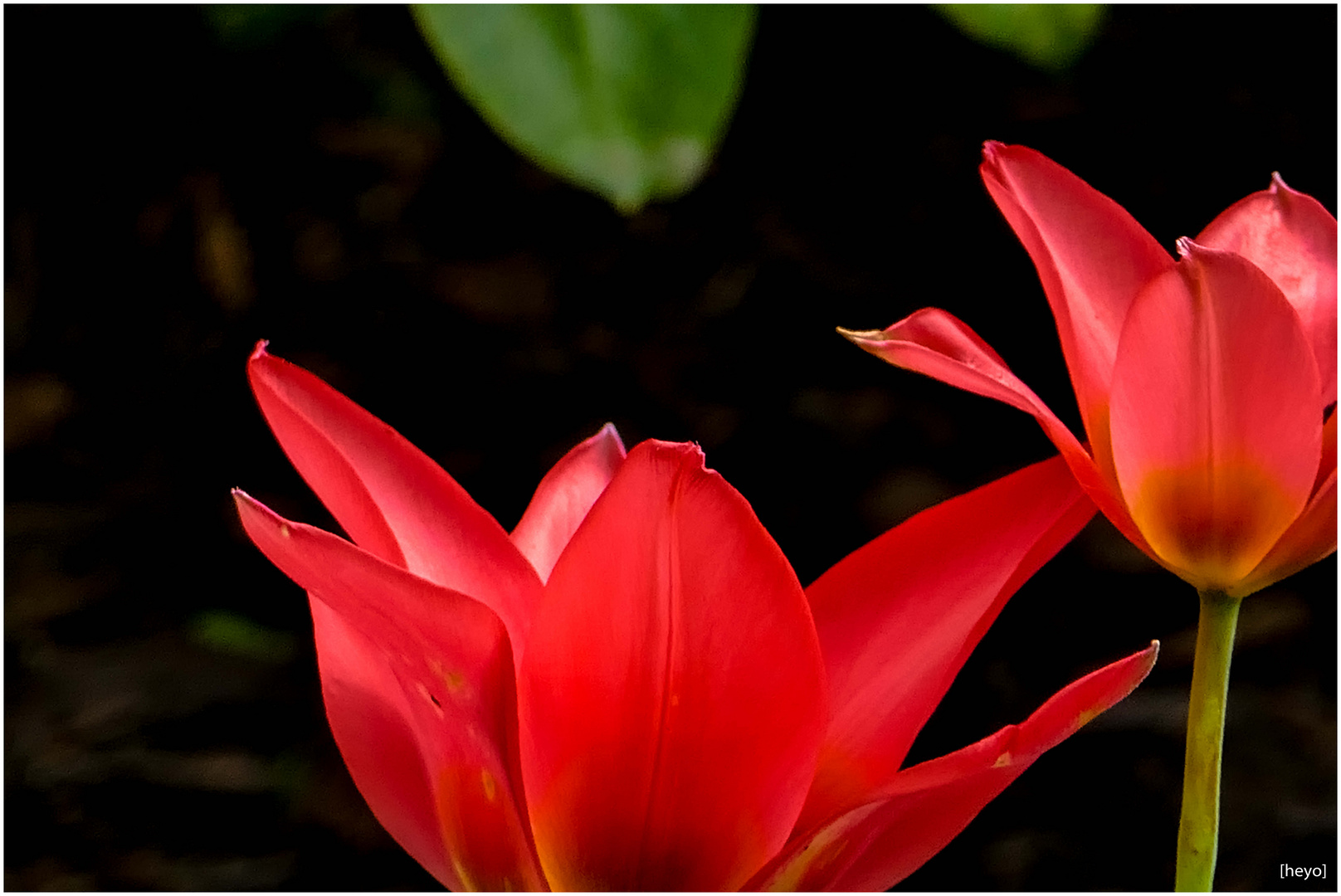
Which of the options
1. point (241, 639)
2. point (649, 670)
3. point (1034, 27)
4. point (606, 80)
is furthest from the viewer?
point (241, 639)

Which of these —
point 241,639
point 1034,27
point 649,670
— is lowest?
point 241,639

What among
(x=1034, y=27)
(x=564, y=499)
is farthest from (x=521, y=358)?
(x=564, y=499)

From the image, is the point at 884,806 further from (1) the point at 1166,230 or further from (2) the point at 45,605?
(2) the point at 45,605

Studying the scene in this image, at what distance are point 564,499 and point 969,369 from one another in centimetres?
10

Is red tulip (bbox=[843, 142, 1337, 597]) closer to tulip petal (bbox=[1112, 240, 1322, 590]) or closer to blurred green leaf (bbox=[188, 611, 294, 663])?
tulip petal (bbox=[1112, 240, 1322, 590])

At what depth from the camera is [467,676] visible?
0.73ft

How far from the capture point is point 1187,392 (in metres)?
0.24

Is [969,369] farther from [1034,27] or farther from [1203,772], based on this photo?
[1034,27]

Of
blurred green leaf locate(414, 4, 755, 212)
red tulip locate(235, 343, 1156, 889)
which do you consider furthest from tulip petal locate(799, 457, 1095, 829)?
blurred green leaf locate(414, 4, 755, 212)

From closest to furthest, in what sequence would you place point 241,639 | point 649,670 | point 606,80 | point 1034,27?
1. point 649,670
2. point 606,80
3. point 1034,27
4. point 241,639

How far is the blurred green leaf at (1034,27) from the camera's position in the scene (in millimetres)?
698

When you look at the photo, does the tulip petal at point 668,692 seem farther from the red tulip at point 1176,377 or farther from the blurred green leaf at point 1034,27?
the blurred green leaf at point 1034,27

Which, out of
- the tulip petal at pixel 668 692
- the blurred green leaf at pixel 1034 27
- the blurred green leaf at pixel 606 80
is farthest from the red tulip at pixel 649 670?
the blurred green leaf at pixel 1034 27

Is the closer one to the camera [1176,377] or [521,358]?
[1176,377]
